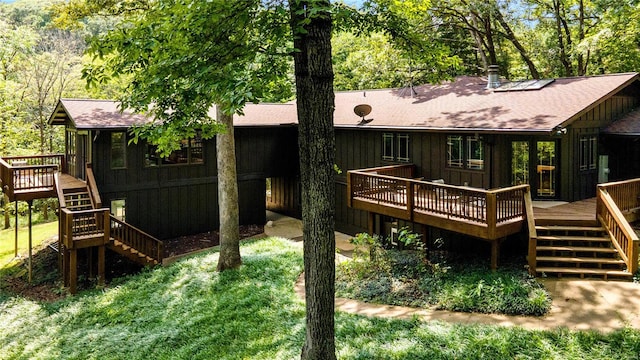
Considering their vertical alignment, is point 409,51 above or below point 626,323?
above

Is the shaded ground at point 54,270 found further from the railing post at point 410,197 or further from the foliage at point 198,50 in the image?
the foliage at point 198,50

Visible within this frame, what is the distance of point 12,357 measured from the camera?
936 cm

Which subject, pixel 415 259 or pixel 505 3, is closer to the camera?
pixel 415 259

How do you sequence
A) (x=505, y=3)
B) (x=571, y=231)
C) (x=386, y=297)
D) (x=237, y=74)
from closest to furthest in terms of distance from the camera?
(x=237, y=74) < (x=386, y=297) < (x=571, y=231) < (x=505, y=3)

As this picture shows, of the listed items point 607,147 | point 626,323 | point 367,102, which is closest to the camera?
point 626,323

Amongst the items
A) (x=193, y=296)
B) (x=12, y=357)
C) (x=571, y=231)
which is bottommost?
(x=12, y=357)

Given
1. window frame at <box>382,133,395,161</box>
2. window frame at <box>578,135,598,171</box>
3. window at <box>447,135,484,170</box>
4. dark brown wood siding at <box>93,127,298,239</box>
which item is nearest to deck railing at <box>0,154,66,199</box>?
dark brown wood siding at <box>93,127,298,239</box>

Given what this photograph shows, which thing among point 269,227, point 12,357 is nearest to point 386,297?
point 12,357

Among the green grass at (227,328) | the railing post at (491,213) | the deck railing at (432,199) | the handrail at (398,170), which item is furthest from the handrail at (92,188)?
the railing post at (491,213)

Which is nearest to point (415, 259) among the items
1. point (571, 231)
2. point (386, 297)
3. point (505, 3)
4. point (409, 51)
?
point (386, 297)

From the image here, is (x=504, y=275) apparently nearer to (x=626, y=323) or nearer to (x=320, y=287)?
(x=626, y=323)

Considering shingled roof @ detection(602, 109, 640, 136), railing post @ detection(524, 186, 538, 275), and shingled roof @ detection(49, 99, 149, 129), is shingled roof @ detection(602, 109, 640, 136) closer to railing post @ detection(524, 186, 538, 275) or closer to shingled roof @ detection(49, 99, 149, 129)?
railing post @ detection(524, 186, 538, 275)

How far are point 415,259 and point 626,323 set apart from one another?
4.62 m

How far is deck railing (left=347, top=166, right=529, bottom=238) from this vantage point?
32.1 feet
